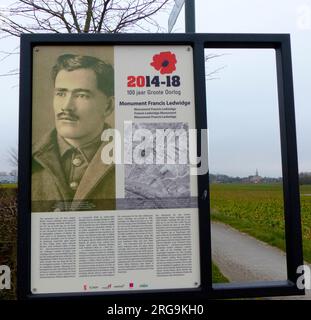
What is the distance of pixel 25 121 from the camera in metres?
2.83

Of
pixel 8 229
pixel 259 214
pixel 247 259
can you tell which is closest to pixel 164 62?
pixel 8 229

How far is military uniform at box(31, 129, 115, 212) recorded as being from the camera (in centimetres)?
283

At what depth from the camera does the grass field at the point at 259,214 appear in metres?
10.5

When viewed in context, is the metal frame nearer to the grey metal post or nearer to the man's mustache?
the man's mustache

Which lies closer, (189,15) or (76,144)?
(76,144)

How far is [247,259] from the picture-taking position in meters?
7.82

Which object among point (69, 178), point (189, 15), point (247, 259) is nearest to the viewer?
point (69, 178)

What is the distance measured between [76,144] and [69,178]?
0.25 metres

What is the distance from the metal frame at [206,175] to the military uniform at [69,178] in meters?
0.08

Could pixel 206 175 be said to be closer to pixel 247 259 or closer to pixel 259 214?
pixel 247 259

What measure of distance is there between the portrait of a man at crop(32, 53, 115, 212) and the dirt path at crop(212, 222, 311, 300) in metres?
3.57

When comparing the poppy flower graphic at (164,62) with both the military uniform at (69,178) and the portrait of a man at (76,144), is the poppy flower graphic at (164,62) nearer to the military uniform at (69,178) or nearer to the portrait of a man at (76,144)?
the portrait of a man at (76,144)
